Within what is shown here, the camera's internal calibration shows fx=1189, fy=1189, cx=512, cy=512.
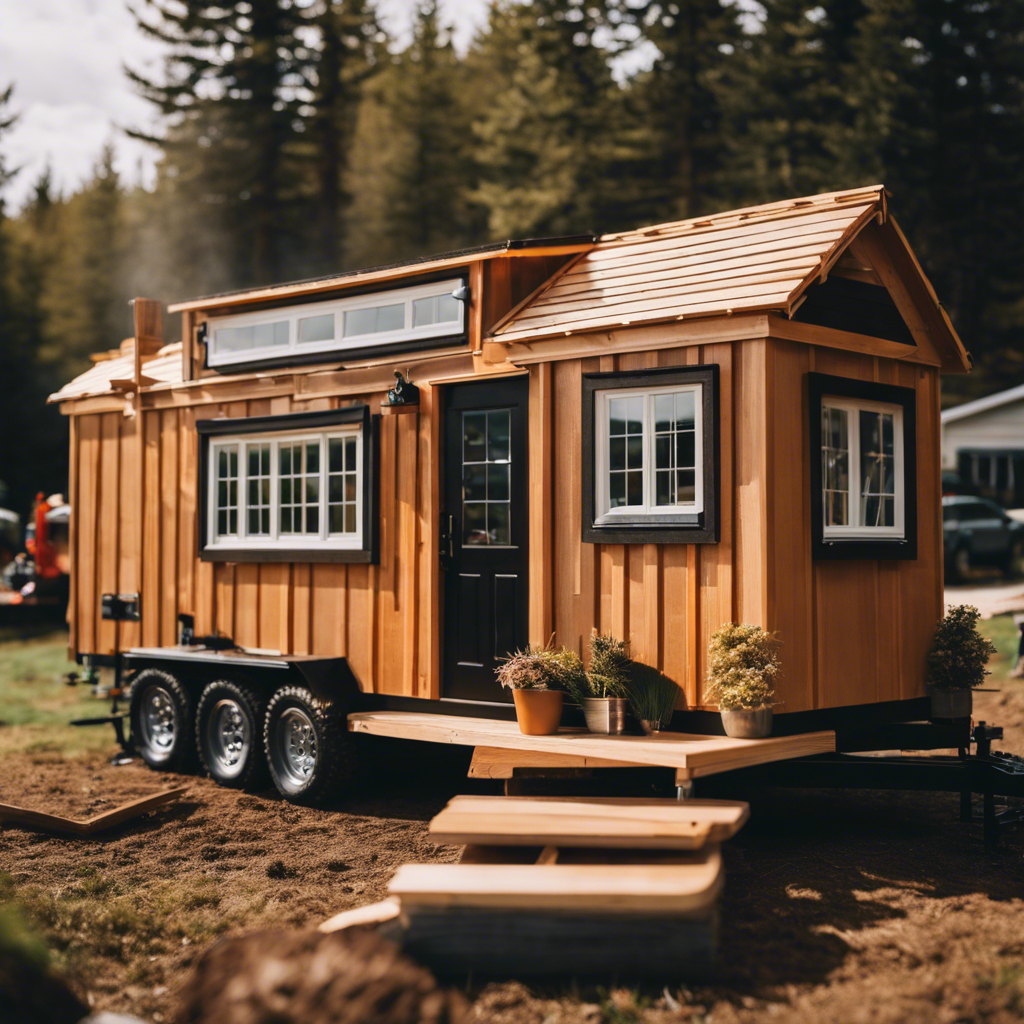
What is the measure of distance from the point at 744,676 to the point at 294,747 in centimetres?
374

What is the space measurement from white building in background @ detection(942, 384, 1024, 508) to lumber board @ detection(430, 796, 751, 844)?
1870 centimetres

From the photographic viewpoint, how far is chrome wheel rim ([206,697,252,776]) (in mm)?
9102

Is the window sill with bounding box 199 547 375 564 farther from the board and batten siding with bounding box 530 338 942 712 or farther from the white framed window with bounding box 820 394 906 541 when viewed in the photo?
the white framed window with bounding box 820 394 906 541

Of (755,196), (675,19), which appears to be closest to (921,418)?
(755,196)

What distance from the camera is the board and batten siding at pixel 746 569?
265 inches

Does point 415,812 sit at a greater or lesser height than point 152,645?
lesser

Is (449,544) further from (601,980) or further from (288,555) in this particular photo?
(601,980)

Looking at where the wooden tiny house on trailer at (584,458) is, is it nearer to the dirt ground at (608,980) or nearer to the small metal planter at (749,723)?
the small metal planter at (749,723)

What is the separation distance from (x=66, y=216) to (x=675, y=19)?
1226 inches

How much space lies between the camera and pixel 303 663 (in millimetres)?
8484

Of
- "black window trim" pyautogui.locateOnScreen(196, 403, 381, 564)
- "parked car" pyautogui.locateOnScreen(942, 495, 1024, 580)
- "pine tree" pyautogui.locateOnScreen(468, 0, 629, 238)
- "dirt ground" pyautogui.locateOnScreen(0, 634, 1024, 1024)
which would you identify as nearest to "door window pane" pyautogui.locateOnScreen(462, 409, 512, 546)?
"black window trim" pyautogui.locateOnScreen(196, 403, 381, 564)

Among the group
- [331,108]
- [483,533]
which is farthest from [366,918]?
[331,108]

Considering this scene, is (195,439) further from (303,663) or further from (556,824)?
(556,824)

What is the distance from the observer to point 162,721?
9.89 m
